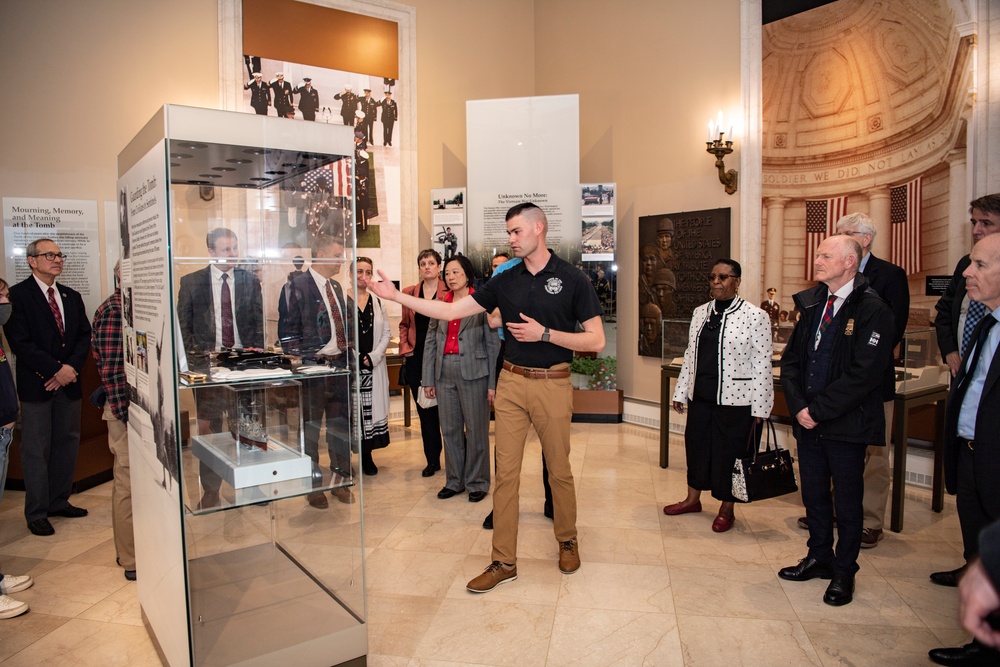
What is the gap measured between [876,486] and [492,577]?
2494 millimetres

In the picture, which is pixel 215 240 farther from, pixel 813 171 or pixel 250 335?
pixel 813 171

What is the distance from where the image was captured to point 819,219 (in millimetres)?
6695

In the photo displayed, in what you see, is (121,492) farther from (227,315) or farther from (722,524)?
(722,524)

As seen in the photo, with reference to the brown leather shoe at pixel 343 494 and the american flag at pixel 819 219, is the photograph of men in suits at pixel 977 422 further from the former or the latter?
the american flag at pixel 819 219

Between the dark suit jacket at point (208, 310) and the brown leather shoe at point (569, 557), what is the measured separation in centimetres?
204

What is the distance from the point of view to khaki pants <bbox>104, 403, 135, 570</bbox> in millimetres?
3662

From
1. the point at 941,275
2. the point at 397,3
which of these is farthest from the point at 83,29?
the point at 941,275

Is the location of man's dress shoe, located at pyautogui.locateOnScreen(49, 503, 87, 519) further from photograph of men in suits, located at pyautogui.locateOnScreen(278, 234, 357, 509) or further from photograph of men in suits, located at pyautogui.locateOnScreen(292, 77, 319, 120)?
photograph of men in suits, located at pyautogui.locateOnScreen(292, 77, 319, 120)

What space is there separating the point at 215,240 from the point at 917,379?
171 inches

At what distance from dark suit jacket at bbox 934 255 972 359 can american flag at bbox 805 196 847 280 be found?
8.60ft

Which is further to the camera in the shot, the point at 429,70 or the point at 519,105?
the point at 429,70

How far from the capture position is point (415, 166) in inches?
322

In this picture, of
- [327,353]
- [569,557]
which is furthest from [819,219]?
[327,353]

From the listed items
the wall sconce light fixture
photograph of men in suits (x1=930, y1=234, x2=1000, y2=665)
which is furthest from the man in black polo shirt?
the wall sconce light fixture
